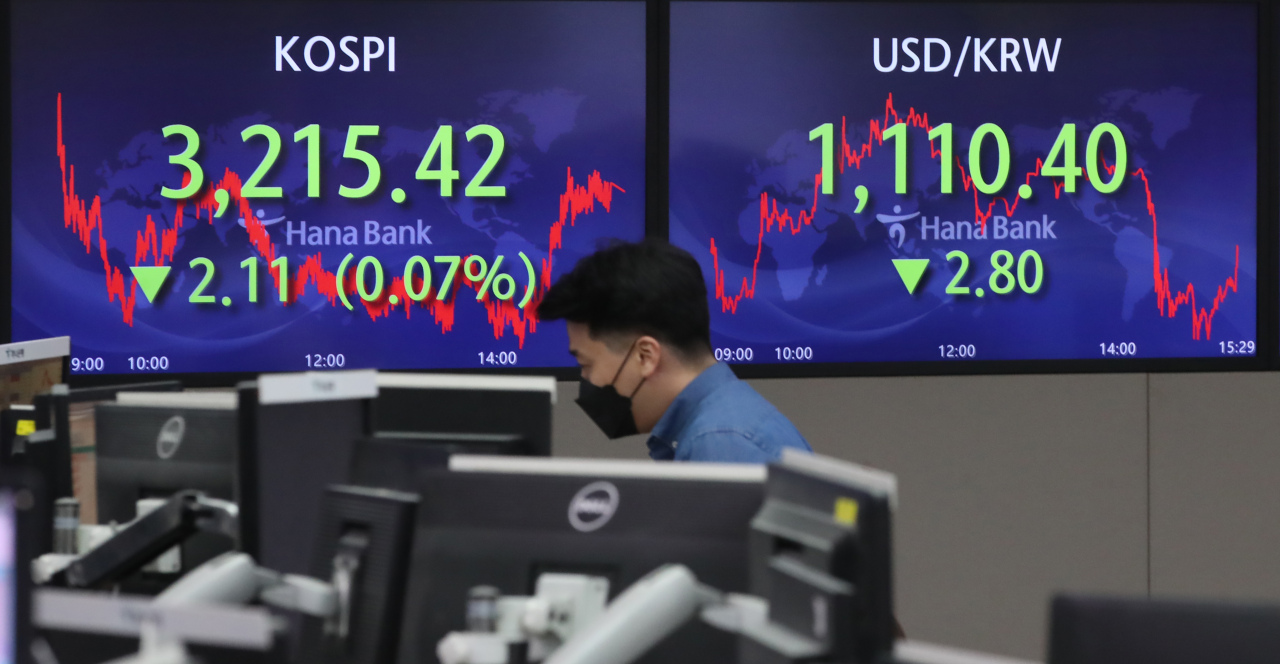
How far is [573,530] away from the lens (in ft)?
5.03

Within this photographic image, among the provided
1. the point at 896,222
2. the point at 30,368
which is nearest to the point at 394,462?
the point at 30,368

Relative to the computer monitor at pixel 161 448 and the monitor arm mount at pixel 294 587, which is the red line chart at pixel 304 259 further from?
the monitor arm mount at pixel 294 587

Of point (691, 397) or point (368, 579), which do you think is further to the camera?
point (691, 397)

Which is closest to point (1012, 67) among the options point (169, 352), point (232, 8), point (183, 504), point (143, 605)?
point (232, 8)

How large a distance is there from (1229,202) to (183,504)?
2.89 m

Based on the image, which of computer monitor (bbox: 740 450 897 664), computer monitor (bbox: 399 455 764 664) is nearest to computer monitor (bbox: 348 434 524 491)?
computer monitor (bbox: 399 455 764 664)

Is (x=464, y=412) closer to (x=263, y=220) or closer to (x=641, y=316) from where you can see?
(x=641, y=316)

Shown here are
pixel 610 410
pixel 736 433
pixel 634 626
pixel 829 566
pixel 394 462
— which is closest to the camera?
pixel 829 566

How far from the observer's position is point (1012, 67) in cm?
359

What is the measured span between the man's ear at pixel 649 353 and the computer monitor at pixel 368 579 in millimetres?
934

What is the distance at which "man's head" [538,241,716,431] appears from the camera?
243 cm

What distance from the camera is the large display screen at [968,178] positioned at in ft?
11.5

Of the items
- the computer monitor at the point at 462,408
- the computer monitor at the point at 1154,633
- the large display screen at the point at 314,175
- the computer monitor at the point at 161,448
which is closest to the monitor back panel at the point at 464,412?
the computer monitor at the point at 462,408

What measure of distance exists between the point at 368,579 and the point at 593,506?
0.86 feet
